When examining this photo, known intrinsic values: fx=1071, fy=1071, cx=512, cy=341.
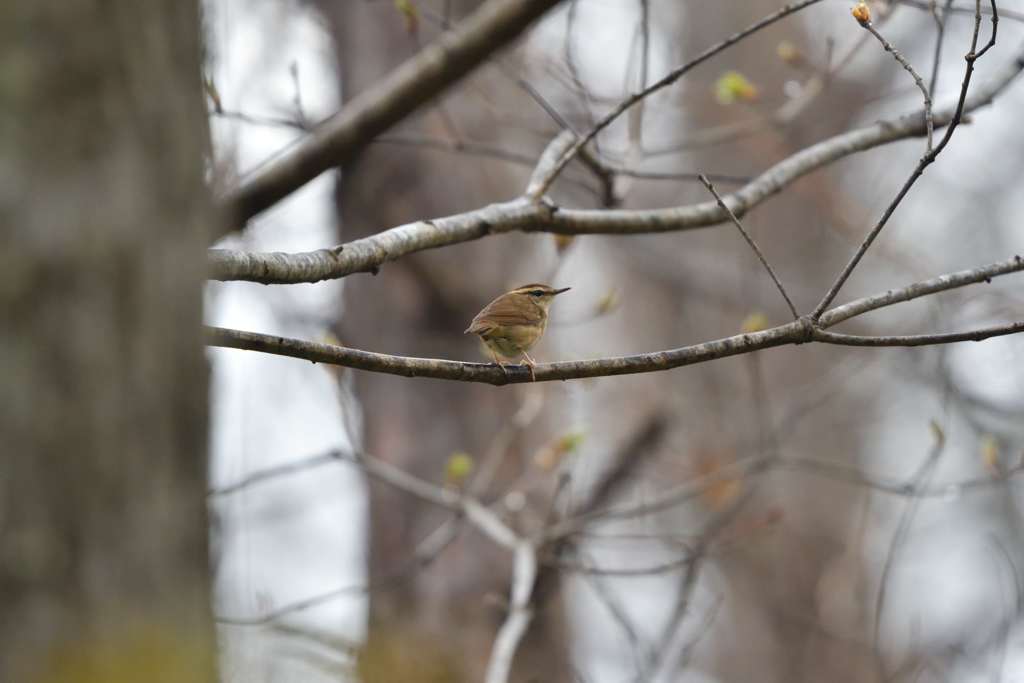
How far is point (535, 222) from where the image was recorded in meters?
3.12

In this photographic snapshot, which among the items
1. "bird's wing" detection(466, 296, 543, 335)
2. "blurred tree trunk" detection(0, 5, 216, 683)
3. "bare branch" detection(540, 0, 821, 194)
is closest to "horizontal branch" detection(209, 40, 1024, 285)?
"bare branch" detection(540, 0, 821, 194)

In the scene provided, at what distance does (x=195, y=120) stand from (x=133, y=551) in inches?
20.5

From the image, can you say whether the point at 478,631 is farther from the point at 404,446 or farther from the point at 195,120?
the point at 195,120

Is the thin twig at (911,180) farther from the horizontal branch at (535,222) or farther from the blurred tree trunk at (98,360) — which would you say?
the blurred tree trunk at (98,360)

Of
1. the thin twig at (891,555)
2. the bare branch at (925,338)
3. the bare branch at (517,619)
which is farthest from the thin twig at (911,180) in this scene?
the bare branch at (517,619)

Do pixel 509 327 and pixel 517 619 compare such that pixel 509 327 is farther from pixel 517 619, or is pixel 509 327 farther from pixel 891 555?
pixel 891 555

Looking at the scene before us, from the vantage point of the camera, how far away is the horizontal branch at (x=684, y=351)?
2410 mm

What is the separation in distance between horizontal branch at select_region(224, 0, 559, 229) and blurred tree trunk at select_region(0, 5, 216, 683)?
97.5 inches

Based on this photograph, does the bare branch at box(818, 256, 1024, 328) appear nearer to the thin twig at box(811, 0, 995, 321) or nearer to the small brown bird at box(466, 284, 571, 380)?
the thin twig at box(811, 0, 995, 321)

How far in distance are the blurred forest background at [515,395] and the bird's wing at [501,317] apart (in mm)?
569

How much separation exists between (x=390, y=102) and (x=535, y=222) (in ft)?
3.55

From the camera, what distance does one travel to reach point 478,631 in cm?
545

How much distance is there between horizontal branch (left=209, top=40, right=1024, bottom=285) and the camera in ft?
7.98

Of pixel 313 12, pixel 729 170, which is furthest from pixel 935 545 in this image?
pixel 313 12
